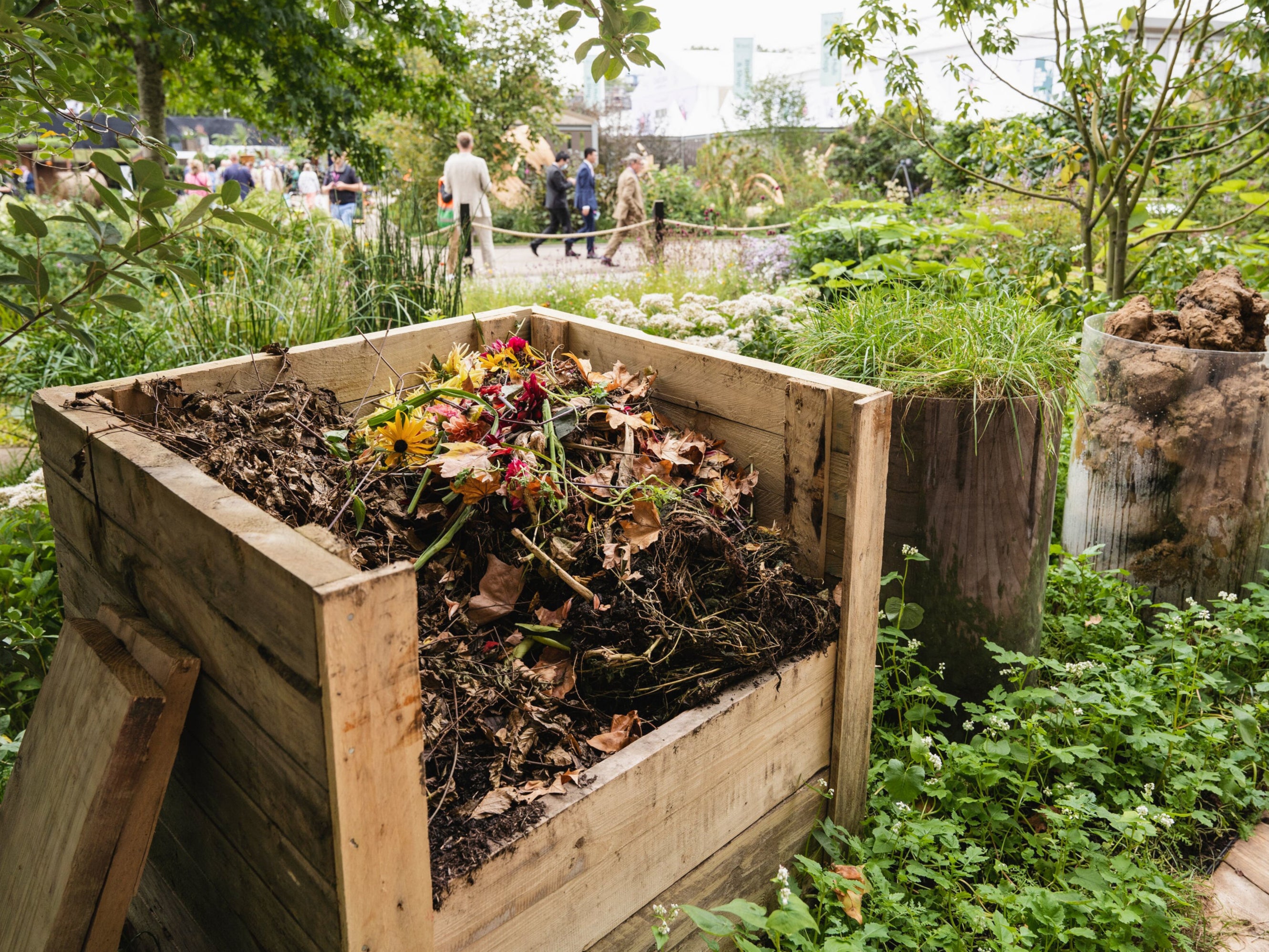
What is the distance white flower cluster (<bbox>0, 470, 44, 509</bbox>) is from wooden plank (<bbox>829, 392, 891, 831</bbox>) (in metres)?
2.33

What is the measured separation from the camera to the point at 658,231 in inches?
341

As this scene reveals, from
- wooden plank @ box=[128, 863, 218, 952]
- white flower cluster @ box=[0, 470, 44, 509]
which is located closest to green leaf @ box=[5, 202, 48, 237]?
wooden plank @ box=[128, 863, 218, 952]

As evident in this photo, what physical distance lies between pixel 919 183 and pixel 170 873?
16.2 m

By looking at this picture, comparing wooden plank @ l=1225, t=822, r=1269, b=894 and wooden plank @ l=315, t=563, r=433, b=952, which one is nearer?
wooden plank @ l=315, t=563, r=433, b=952

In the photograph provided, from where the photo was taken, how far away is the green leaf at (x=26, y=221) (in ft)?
4.07

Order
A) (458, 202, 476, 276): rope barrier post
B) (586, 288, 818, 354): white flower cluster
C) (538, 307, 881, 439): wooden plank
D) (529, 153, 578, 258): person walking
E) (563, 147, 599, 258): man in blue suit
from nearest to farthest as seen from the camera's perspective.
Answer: (538, 307, 881, 439): wooden plank
(586, 288, 818, 354): white flower cluster
(458, 202, 476, 276): rope barrier post
(529, 153, 578, 258): person walking
(563, 147, 599, 258): man in blue suit

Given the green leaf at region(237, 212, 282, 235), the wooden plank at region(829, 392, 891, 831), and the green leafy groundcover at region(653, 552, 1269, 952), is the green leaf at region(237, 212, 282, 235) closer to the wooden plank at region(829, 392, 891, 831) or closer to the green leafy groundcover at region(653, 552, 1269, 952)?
the wooden plank at region(829, 392, 891, 831)

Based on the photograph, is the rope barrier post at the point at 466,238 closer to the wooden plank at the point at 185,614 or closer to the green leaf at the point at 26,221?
the wooden plank at the point at 185,614

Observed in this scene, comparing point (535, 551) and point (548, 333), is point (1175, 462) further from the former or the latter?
point (535, 551)

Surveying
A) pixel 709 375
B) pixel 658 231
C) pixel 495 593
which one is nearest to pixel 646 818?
pixel 495 593

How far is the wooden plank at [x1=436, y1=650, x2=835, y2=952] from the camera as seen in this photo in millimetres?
1227

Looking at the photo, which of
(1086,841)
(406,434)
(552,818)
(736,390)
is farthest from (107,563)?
(1086,841)

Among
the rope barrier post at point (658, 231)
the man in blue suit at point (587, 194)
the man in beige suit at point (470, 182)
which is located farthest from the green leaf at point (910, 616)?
the man in blue suit at point (587, 194)

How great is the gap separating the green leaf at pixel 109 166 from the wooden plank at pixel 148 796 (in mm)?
645
